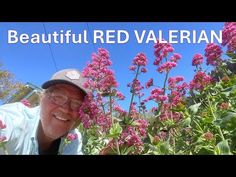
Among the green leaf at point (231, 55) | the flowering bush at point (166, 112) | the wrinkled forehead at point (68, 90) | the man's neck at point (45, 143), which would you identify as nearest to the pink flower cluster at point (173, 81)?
the flowering bush at point (166, 112)

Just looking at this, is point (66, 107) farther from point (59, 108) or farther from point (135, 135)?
point (135, 135)

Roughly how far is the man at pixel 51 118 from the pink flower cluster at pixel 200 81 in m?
0.53

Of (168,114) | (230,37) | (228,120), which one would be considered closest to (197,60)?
(230,37)

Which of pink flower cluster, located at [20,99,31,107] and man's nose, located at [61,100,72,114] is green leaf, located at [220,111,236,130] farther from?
pink flower cluster, located at [20,99,31,107]

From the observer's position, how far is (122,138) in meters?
1.68

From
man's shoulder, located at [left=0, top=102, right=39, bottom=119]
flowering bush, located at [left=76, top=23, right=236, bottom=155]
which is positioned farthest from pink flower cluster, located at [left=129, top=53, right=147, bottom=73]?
man's shoulder, located at [left=0, top=102, right=39, bottom=119]

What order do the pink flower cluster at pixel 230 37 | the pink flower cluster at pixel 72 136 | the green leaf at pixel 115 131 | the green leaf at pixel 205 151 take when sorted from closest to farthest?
Answer: the green leaf at pixel 115 131
the green leaf at pixel 205 151
the pink flower cluster at pixel 72 136
the pink flower cluster at pixel 230 37

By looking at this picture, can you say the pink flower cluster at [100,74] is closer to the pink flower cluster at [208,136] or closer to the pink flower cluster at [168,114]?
the pink flower cluster at [168,114]

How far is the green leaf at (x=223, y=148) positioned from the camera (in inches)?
65.2

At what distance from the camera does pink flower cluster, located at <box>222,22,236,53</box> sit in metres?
1.91
